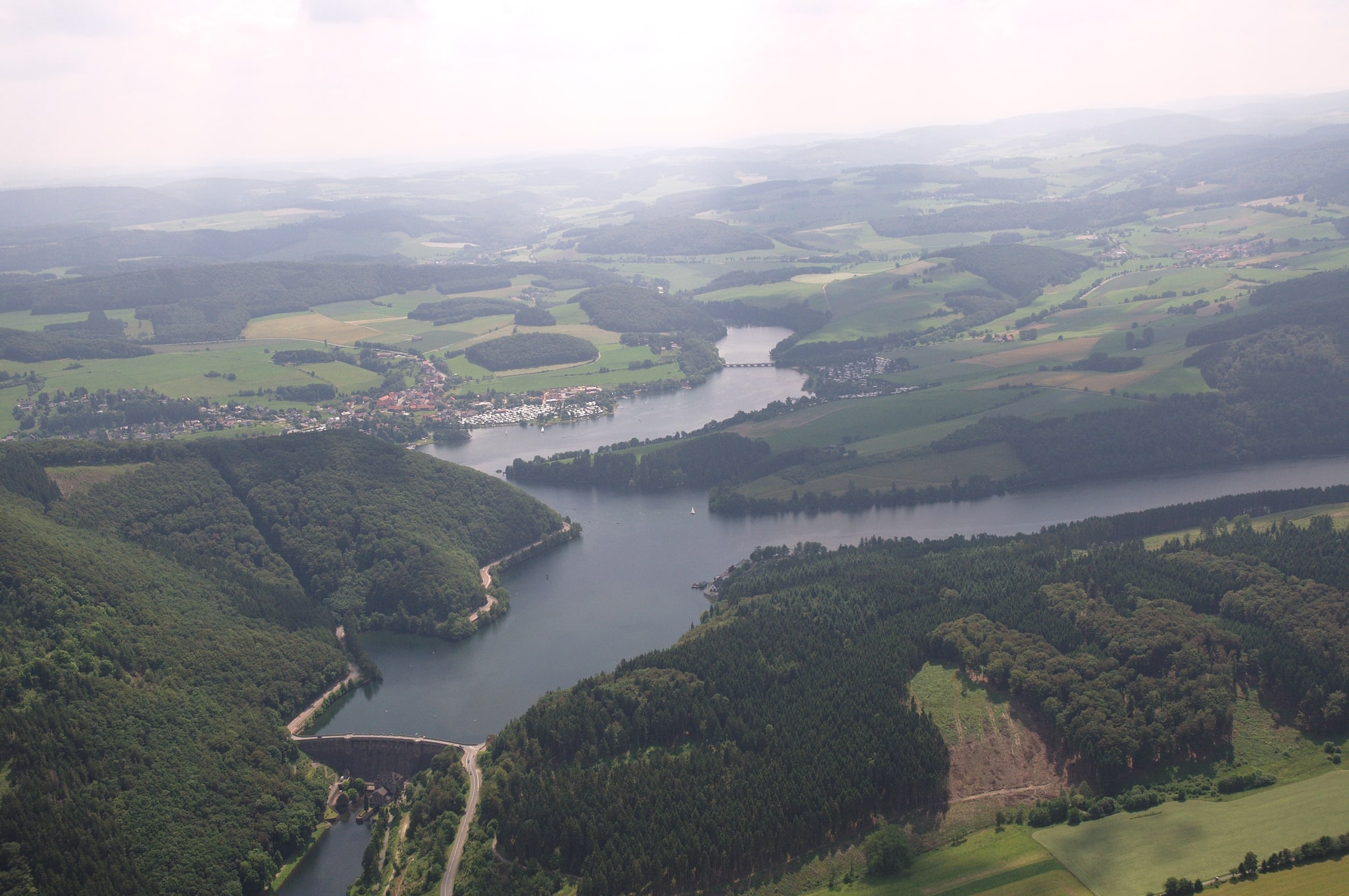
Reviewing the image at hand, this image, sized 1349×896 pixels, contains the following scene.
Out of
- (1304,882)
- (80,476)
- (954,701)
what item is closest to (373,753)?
(954,701)

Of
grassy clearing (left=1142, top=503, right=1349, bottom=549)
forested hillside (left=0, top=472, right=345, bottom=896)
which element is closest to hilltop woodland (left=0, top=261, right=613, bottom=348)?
forested hillside (left=0, top=472, right=345, bottom=896)

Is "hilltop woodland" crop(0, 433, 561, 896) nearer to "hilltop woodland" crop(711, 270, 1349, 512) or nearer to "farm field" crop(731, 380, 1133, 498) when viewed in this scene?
"farm field" crop(731, 380, 1133, 498)

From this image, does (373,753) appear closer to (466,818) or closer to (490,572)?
(466,818)

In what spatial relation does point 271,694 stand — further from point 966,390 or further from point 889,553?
point 966,390

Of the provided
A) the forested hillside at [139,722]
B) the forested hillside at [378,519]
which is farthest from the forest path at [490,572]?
the forested hillside at [139,722]

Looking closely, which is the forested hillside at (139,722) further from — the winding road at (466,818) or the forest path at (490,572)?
the forest path at (490,572)

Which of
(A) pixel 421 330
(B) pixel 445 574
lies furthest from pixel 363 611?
(A) pixel 421 330
